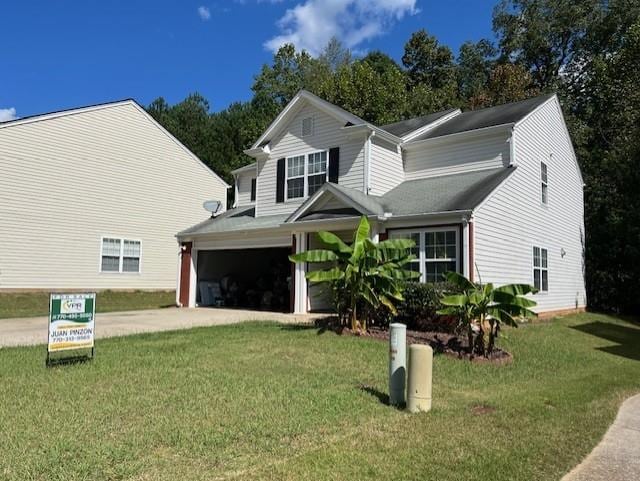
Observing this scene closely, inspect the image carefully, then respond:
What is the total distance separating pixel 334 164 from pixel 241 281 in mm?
7852

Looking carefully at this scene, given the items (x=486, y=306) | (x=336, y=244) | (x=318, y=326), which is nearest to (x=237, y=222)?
(x=318, y=326)

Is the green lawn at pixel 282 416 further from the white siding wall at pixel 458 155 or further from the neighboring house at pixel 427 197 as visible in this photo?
the white siding wall at pixel 458 155

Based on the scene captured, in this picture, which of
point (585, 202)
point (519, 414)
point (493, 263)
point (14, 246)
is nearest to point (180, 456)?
point (519, 414)

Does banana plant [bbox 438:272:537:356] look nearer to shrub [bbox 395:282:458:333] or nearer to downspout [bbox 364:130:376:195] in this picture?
shrub [bbox 395:282:458:333]

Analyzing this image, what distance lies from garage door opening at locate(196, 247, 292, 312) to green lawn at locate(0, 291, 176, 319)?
2521mm

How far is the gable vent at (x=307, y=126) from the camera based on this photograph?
1938cm

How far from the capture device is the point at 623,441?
5730 millimetres

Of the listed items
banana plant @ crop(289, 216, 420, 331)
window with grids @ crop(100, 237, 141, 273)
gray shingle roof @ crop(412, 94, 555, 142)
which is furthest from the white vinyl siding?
banana plant @ crop(289, 216, 420, 331)

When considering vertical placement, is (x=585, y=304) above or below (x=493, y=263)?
below

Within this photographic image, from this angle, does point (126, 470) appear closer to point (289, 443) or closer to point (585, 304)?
point (289, 443)

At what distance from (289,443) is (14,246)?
68.4 feet

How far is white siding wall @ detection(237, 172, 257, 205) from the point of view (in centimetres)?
2670

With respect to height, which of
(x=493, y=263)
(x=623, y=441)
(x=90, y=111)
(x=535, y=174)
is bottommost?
(x=623, y=441)

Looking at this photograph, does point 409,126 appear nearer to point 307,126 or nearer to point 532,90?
point 307,126
